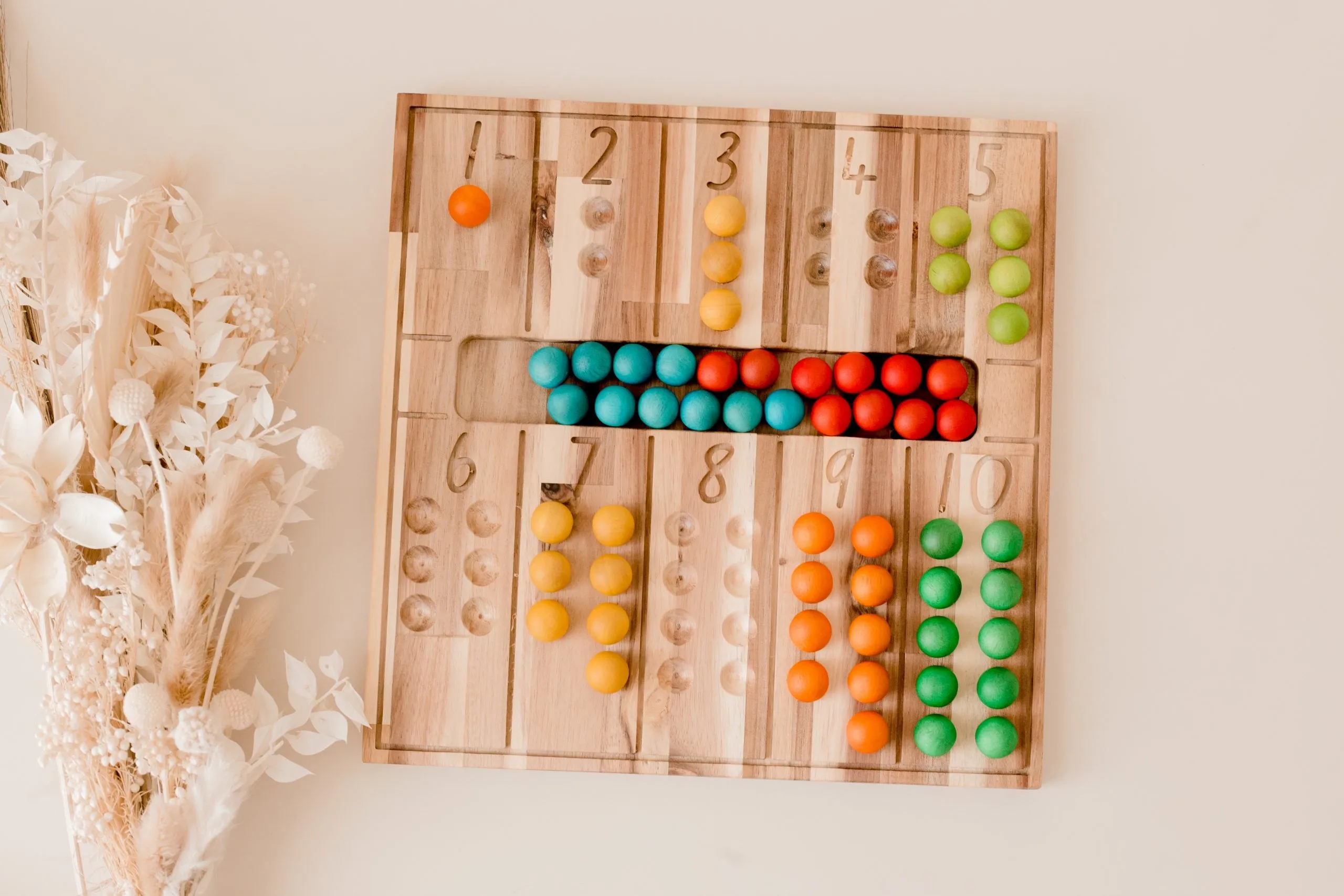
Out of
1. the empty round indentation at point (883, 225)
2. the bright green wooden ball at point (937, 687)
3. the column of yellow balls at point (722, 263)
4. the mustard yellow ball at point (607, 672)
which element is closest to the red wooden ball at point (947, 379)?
the empty round indentation at point (883, 225)

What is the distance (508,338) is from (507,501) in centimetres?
26

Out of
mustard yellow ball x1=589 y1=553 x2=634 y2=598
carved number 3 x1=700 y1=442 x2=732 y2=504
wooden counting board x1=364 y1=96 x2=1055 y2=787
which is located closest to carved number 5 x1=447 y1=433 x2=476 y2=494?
wooden counting board x1=364 y1=96 x2=1055 y2=787

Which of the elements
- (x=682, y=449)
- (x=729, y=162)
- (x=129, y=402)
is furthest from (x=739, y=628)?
(x=129, y=402)

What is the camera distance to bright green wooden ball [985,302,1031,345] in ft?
4.31

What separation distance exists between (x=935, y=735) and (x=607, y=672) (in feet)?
1.65

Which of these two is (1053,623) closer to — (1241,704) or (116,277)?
(1241,704)

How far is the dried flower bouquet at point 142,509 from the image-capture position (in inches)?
45.8

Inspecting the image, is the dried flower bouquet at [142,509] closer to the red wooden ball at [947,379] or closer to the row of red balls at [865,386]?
the row of red balls at [865,386]

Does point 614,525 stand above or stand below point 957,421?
below

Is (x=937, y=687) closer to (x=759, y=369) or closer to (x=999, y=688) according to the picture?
(x=999, y=688)

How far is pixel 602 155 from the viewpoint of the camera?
1.36 m

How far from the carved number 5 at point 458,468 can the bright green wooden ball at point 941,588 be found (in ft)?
2.35

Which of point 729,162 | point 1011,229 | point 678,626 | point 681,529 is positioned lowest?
point 678,626

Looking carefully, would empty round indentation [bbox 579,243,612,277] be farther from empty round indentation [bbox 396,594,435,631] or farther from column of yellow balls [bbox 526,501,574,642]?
empty round indentation [bbox 396,594,435,631]
